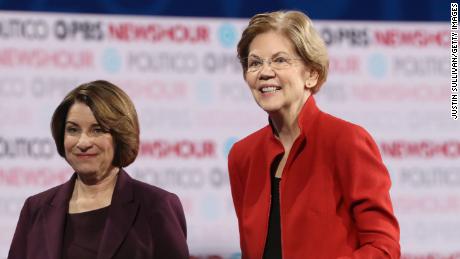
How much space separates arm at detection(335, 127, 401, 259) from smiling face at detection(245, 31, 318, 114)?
211mm

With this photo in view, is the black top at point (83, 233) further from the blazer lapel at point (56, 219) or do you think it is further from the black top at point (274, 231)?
the black top at point (274, 231)

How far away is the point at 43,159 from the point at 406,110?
5.97 feet

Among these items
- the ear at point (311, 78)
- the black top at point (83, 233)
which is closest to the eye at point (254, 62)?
the ear at point (311, 78)

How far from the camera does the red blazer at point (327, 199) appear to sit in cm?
210

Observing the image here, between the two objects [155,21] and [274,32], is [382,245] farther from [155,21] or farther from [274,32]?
[155,21]

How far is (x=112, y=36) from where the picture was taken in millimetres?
3732

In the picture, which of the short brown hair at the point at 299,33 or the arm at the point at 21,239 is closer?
the short brown hair at the point at 299,33

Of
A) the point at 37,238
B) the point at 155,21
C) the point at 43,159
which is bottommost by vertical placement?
the point at 37,238

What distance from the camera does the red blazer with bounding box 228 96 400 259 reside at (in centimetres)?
210

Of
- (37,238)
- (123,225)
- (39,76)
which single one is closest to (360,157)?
(123,225)

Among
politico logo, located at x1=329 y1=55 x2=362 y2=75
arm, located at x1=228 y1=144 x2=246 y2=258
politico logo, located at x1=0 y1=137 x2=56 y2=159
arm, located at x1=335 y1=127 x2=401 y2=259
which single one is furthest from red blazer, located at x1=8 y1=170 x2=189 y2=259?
politico logo, located at x1=329 y1=55 x2=362 y2=75

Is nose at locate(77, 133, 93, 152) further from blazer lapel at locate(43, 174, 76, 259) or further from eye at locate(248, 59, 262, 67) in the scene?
eye at locate(248, 59, 262, 67)

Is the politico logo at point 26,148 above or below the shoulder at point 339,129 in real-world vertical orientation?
below

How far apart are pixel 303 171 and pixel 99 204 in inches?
31.4
